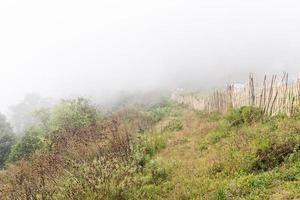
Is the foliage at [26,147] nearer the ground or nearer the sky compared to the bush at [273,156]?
nearer the ground

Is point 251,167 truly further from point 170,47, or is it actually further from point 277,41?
point 170,47

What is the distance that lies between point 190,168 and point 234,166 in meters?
1.40

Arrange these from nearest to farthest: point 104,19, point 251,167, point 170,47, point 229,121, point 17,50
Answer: point 251,167 < point 229,121 < point 170,47 < point 104,19 < point 17,50

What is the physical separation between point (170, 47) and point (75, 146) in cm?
9065

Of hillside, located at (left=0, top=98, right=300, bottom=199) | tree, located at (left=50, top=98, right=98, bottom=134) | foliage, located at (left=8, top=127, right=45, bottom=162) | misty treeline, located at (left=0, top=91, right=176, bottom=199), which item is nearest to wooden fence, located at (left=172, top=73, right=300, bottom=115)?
hillside, located at (left=0, top=98, right=300, bottom=199)

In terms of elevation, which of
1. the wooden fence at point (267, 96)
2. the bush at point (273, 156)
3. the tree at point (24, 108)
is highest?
the wooden fence at point (267, 96)

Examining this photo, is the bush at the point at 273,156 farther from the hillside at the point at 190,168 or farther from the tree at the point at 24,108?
the tree at the point at 24,108

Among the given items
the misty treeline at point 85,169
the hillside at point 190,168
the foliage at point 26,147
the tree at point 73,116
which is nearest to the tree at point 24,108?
the tree at point 73,116

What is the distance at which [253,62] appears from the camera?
74.9 m

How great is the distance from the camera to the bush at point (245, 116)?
15727 mm

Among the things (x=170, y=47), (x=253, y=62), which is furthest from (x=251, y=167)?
(x=170, y=47)

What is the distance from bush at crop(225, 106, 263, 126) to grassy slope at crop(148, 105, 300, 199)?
0.34 m

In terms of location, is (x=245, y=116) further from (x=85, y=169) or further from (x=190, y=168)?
(x=85, y=169)

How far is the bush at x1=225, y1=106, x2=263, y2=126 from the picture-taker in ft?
51.6
